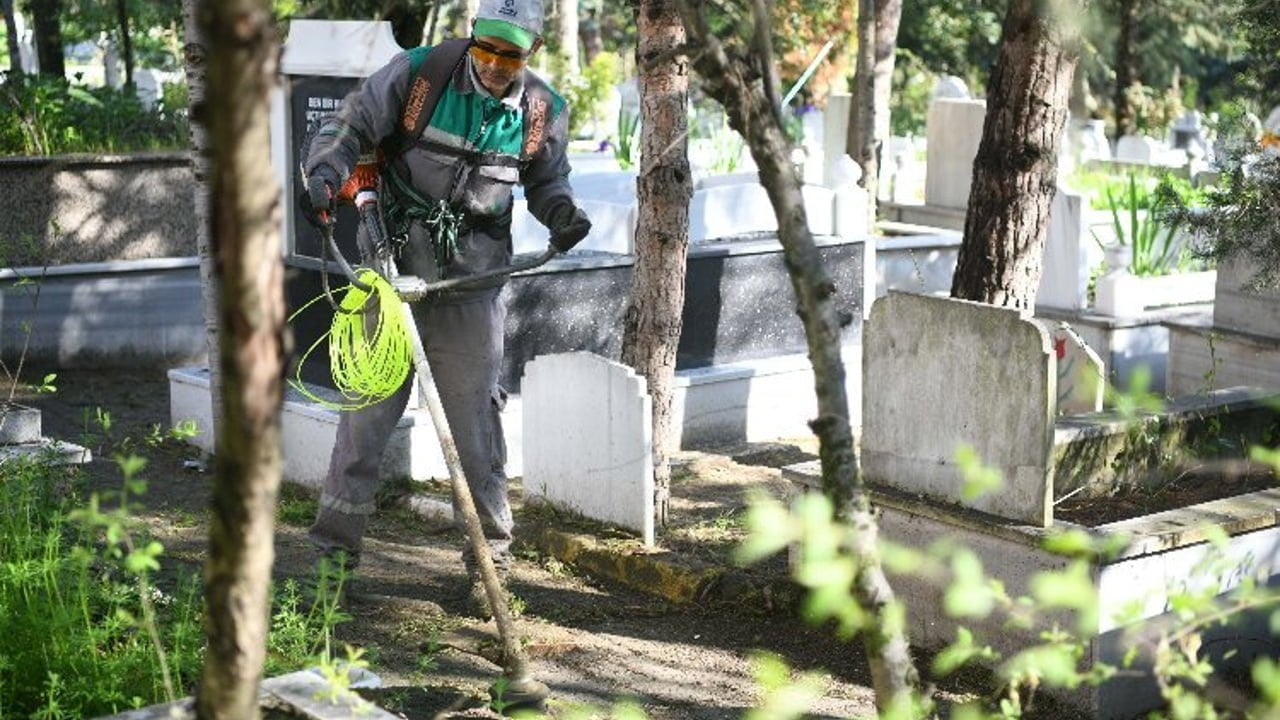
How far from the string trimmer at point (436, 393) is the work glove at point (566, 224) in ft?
0.32

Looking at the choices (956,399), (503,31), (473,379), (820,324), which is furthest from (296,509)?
(820,324)

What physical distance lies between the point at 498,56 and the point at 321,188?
742 millimetres

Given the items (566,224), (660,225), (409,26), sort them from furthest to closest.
Answer: (409,26) → (660,225) → (566,224)

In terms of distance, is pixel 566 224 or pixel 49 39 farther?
pixel 49 39

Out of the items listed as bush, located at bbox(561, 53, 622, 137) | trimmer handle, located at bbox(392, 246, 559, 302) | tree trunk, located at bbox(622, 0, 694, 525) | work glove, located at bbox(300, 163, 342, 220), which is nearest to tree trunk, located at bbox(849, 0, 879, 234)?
bush, located at bbox(561, 53, 622, 137)

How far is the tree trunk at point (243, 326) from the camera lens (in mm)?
2193

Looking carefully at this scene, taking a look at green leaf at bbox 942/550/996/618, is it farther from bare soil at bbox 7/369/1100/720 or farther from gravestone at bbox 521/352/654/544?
gravestone at bbox 521/352/654/544

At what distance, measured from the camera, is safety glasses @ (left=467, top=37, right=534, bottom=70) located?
19.9ft

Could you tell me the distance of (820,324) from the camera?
3.13 meters

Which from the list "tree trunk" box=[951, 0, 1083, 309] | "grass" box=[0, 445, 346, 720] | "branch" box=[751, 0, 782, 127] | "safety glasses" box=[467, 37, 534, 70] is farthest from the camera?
"tree trunk" box=[951, 0, 1083, 309]

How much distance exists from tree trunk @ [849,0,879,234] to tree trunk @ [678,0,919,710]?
32.1ft

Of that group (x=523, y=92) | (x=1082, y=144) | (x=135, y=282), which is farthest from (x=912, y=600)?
(x=1082, y=144)

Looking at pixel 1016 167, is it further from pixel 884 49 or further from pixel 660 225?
pixel 884 49

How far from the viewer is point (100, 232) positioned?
11031mm
